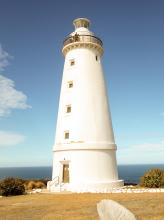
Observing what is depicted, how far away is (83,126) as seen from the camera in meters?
25.9

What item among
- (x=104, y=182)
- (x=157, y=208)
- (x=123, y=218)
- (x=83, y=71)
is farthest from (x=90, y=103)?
(x=123, y=218)

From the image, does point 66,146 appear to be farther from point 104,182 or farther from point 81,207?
point 81,207

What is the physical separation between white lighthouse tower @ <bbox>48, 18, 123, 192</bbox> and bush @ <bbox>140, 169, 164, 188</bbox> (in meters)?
2.75

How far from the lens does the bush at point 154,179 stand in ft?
84.7

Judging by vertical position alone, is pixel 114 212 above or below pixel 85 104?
below

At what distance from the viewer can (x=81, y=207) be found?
15.3m

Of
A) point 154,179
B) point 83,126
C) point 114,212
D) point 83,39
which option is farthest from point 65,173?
point 114,212

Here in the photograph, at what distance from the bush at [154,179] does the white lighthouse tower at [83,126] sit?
275 cm

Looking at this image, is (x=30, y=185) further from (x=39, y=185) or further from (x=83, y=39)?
(x=83, y=39)

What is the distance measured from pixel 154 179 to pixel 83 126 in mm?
A: 8152

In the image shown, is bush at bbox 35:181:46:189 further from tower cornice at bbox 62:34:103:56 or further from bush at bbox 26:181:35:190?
tower cornice at bbox 62:34:103:56

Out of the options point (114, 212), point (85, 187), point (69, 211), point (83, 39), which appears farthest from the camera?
point (83, 39)

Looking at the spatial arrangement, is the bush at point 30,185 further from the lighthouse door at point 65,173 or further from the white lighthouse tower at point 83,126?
the lighthouse door at point 65,173

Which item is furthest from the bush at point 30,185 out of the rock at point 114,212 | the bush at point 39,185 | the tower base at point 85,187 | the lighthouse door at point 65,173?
the rock at point 114,212
